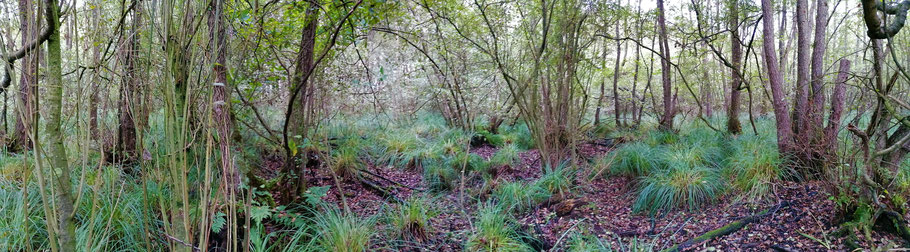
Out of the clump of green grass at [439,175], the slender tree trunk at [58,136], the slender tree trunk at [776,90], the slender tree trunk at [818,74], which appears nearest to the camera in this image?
the slender tree trunk at [58,136]

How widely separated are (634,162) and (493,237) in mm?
2471

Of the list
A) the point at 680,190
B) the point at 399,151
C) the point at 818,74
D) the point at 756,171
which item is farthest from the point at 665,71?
the point at 399,151

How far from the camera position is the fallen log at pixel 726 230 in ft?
10.3

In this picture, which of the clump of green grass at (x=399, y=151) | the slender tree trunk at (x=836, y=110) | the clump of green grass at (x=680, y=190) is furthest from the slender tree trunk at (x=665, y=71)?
the clump of green grass at (x=399, y=151)

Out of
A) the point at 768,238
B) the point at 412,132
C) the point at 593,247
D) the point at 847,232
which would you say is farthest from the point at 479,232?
the point at 412,132

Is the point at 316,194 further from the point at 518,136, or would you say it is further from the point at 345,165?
the point at 518,136

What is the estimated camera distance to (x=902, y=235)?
2654 millimetres

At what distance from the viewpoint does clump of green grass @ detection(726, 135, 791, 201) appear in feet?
12.0

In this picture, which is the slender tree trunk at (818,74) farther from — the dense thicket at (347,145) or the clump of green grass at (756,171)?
the clump of green grass at (756,171)

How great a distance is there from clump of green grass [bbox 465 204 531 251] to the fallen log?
107cm

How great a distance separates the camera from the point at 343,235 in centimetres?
285

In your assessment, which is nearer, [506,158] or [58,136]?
[58,136]

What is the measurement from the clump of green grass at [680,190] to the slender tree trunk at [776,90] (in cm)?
78

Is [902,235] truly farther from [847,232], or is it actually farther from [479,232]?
[479,232]
